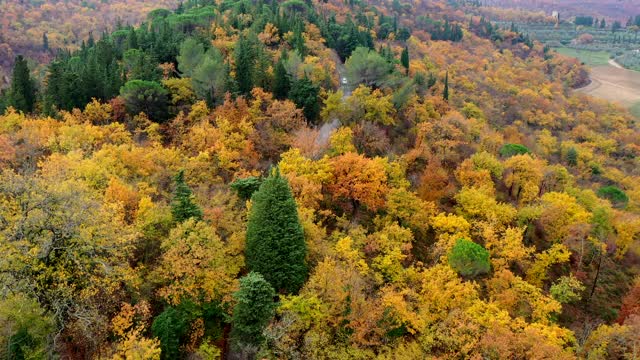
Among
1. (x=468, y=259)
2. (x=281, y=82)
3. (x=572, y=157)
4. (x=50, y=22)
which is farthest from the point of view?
(x=50, y=22)

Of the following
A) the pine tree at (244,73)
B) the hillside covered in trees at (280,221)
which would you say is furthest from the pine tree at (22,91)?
the pine tree at (244,73)

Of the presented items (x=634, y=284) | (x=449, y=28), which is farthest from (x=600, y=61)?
(x=634, y=284)

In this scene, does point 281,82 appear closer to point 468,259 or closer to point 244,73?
point 244,73

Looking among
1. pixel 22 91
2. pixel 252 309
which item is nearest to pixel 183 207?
pixel 252 309

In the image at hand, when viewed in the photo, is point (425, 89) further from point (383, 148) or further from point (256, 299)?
point (256, 299)

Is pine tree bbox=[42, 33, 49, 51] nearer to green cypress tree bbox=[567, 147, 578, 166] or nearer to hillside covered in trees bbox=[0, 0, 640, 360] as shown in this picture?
hillside covered in trees bbox=[0, 0, 640, 360]

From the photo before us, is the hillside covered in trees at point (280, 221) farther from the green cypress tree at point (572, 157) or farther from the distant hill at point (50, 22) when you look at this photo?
the distant hill at point (50, 22)

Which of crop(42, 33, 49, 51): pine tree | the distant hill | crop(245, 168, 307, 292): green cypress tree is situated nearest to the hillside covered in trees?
crop(245, 168, 307, 292): green cypress tree
